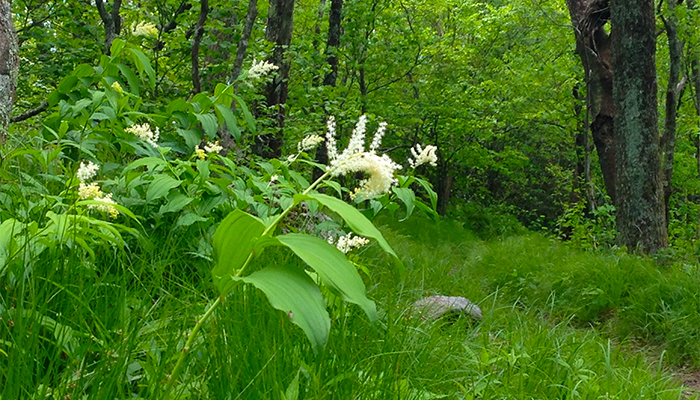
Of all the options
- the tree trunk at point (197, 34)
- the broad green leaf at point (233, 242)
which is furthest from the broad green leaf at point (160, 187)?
the tree trunk at point (197, 34)

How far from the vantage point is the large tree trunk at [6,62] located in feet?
7.80

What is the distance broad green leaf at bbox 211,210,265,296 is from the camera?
108cm

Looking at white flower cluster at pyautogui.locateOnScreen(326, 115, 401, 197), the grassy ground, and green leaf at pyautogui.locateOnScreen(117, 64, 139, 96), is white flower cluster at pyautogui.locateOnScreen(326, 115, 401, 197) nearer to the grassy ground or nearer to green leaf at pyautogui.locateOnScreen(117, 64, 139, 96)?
the grassy ground

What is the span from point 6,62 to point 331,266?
222cm

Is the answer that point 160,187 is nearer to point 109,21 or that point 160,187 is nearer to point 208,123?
point 208,123

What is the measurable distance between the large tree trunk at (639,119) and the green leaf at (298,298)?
17.5ft

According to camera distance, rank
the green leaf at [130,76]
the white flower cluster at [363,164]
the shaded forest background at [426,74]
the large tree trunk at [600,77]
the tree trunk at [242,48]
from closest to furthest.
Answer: the white flower cluster at [363,164], the green leaf at [130,76], the tree trunk at [242,48], the shaded forest background at [426,74], the large tree trunk at [600,77]

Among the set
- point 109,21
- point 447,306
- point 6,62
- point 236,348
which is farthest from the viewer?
point 109,21

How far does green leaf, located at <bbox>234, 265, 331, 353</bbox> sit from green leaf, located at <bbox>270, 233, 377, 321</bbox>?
63mm

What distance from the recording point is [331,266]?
3.19 feet

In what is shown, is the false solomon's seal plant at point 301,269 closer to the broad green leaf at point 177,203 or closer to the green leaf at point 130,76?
the broad green leaf at point 177,203

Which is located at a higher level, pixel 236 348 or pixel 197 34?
pixel 197 34

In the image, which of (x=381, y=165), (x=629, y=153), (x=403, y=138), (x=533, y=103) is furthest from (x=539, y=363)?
(x=533, y=103)

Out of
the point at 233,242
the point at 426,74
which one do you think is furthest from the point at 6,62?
the point at 426,74
